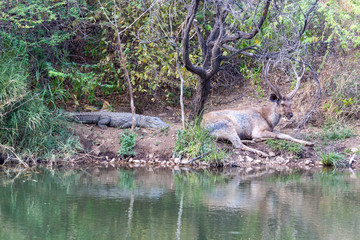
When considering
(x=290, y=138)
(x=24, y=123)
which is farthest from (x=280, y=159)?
(x=24, y=123)

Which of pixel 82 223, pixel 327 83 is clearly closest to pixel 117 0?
pixel 327 83

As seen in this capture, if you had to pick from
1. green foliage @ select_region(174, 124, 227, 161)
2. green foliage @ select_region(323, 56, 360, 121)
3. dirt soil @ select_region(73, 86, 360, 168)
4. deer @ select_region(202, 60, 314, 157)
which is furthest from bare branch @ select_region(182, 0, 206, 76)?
green foliage @ select_region(323, 56, 360, 121)

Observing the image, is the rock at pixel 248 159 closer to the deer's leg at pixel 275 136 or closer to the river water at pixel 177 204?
the river water at pixel 177 204

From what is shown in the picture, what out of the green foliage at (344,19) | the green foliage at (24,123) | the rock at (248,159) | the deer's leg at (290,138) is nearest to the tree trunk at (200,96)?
the rock at (248,159)

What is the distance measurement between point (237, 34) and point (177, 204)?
193 inches

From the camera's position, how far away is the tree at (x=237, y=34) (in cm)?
1041

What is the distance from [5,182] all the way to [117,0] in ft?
21.5

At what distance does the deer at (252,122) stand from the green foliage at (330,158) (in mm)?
587

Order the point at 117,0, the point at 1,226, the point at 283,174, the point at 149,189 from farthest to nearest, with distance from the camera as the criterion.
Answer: the point at 117,0 → the point at 283,174 → the point at 149,189 → the point at 1,226

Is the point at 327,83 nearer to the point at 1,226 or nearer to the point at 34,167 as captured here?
the point at 34,167

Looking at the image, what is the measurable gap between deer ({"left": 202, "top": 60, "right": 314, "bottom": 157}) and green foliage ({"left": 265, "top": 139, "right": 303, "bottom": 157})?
29 cm

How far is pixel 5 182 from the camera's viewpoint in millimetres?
8703

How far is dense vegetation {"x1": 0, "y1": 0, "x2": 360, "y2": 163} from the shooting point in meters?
10.8

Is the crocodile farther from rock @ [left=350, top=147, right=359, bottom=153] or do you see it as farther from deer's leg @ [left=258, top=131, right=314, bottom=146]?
rock @ [left=350, top=147, right=359, bottom=153]
